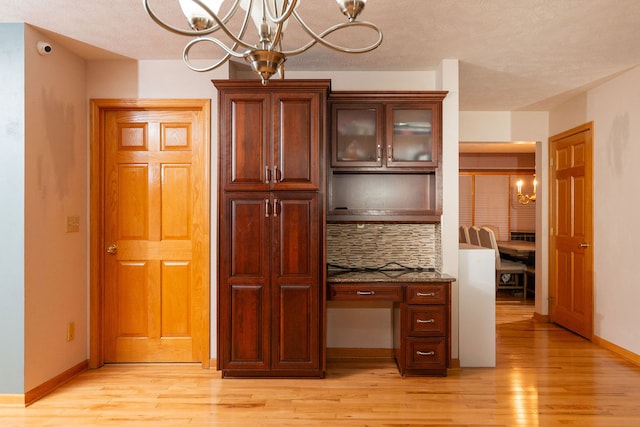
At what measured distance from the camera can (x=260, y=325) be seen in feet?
11.7

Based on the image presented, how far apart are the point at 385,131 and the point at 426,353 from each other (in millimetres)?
1757

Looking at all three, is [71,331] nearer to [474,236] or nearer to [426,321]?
[426,321]

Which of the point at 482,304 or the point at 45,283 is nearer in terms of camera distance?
the point at 45,283

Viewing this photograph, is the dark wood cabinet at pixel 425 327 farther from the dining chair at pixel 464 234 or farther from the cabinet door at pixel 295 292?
the dining chair at pixel 464 234

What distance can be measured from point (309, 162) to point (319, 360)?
4.87ft

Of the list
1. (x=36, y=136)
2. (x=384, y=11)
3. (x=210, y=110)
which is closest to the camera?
(x=384, y=11)

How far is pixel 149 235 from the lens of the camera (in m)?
3.96

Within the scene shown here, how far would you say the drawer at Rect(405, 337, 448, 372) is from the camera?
362cm

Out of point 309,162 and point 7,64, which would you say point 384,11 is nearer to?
point 309,162

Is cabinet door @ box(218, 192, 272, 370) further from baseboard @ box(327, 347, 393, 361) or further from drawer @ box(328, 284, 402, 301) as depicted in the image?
baseboard @ box(327, 347, 393, 361)

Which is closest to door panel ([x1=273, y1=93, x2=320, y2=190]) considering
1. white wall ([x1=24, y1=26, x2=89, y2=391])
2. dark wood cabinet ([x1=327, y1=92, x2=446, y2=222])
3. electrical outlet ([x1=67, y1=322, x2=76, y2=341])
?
dark wood cabinet ([x1=327, y1=92, x2=446, y2=222])

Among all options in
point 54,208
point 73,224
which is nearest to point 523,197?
point 73,224

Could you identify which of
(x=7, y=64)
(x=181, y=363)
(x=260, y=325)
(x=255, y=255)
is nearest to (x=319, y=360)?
(x=260, y=325)

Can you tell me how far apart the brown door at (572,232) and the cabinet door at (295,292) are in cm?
300
